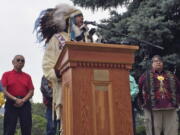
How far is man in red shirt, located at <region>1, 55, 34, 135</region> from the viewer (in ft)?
16.9

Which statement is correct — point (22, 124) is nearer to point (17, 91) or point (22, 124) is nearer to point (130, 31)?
point (17, 91)

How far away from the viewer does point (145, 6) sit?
9094 millimetres

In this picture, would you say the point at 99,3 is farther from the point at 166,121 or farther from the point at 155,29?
the point at 166,121

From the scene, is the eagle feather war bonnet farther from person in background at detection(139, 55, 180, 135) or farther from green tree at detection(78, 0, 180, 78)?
green tree at detection(78, 0, 180, 78)

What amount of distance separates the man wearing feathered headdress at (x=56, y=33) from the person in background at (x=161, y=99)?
177 centimetres

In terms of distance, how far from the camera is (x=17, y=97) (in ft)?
17.1

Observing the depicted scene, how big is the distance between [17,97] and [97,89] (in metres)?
2.52

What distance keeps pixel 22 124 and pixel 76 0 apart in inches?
233

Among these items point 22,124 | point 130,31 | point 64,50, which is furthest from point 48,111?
point 130,31

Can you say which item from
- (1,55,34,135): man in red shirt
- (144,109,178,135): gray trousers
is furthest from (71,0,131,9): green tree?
(144,109,178,135): gray trousers

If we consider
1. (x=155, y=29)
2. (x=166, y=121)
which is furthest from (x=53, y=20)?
(x=155, y=29)

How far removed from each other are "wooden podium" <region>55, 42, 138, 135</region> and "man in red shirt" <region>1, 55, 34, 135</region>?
2252 millimetres

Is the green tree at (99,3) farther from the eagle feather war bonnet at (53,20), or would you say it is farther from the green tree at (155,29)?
the eagle feather war bonnet at (53,20)

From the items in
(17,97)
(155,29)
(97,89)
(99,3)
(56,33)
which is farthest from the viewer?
(99,3)
